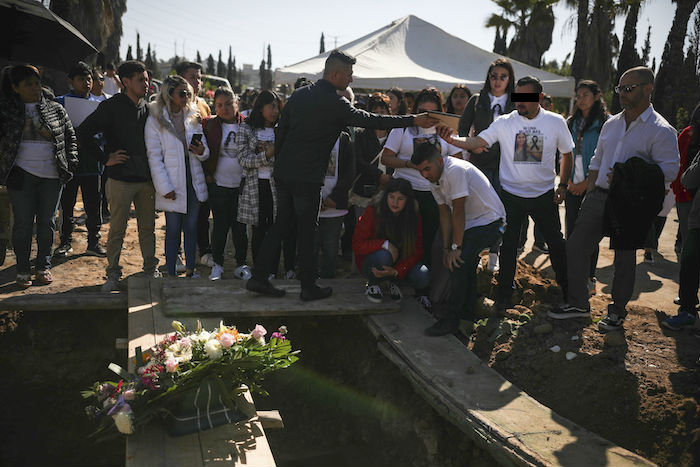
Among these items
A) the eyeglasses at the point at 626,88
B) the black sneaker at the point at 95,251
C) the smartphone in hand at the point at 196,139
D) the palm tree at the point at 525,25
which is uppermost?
the palm tree at the point at 525,25

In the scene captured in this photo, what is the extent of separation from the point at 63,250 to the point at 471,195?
469 centimetres

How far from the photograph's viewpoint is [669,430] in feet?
11.2

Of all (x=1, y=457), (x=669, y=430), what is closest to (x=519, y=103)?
(x=669, y=430)

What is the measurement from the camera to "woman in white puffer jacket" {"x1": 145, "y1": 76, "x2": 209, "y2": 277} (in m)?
5.19

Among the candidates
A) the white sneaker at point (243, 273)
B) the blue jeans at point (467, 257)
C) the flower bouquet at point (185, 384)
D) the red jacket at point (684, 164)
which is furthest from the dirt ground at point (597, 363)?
the flower bouquet at point (185, 384)

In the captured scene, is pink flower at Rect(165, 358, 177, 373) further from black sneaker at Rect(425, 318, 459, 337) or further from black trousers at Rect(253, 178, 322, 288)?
black sneaker at Rect(425, 318, 459, 337)

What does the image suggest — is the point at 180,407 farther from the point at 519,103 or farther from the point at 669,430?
the point at 519,103

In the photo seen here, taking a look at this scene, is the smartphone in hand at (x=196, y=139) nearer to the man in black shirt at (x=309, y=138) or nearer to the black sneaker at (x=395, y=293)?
the man in black shirt at (x=309, y=138)

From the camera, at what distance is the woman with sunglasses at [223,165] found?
5.52 m

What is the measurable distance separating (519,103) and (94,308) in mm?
4254

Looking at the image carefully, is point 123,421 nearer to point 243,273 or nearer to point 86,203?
point 243,273

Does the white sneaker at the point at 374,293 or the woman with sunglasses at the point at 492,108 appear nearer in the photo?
the white sneaker at the point at 374,293

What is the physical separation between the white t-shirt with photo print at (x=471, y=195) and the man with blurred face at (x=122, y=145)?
280 centimetres

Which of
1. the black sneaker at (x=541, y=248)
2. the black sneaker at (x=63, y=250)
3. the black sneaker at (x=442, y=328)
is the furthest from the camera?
the black sneaker at (x=541, y=248)
